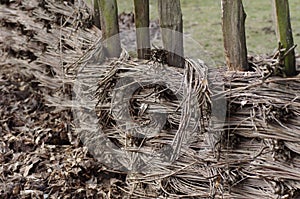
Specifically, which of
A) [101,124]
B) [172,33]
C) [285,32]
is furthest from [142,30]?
[285,32]

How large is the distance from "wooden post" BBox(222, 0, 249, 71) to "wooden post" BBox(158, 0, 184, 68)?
0.29 metres

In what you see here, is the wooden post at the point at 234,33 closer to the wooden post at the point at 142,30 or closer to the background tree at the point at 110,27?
the wooden post at the point at 142,30

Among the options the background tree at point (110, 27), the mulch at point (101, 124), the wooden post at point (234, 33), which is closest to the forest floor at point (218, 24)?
the mulch at point (101, 124)

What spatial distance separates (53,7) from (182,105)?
4.79 ft

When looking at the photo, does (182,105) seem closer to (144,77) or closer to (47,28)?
(144,77)

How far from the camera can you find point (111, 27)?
7.86ft

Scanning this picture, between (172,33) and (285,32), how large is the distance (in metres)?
0.55

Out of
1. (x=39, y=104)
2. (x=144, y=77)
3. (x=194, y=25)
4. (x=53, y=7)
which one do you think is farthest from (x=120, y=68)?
(x=194, y=25)

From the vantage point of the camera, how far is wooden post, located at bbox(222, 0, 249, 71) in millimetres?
1807

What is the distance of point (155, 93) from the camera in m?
2.04

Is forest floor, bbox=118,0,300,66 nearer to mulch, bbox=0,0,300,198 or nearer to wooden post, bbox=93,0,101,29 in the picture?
mulch, bbox=0,0,300,198

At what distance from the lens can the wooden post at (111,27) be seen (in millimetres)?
2387

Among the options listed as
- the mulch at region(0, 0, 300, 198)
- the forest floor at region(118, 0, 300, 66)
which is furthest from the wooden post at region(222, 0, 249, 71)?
the forest floor at region(118, 0, 300, 66)

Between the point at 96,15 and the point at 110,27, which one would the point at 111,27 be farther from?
→ the point at 96,15
